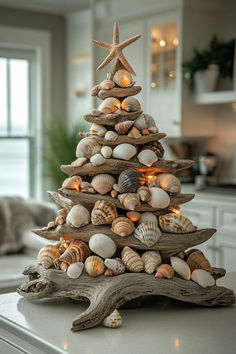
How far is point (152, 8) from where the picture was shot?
4.80 meters

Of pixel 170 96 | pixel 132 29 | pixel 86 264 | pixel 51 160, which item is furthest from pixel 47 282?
pixel 51 160

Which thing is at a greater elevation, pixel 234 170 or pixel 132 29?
pixel 132 29

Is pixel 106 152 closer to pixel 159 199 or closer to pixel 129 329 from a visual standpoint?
pixel 159 199

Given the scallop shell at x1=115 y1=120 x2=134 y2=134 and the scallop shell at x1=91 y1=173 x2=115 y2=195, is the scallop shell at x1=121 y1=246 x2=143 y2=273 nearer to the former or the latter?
the scallop shell at x1=91 y1=173 x2=115 y2=195

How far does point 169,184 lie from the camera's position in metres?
1.51

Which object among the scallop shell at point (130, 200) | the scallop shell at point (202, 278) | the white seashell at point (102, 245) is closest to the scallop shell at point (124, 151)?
the scallop shell at point (130, 200)

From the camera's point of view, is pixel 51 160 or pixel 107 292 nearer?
pixel 107 292

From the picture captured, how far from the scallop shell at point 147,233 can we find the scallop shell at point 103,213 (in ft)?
0.23

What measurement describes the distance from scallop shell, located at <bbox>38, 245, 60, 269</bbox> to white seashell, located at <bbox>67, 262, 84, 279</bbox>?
0.08m

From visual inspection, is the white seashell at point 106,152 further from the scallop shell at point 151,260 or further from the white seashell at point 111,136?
the scallop shell at point 151,260

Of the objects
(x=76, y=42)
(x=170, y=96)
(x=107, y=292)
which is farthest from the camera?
(x=76, y=42)

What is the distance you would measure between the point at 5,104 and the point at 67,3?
1157 millimetres

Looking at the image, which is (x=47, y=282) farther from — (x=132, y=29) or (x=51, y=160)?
(x=51, y=160)

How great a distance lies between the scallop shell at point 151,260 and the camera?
1435 mm
